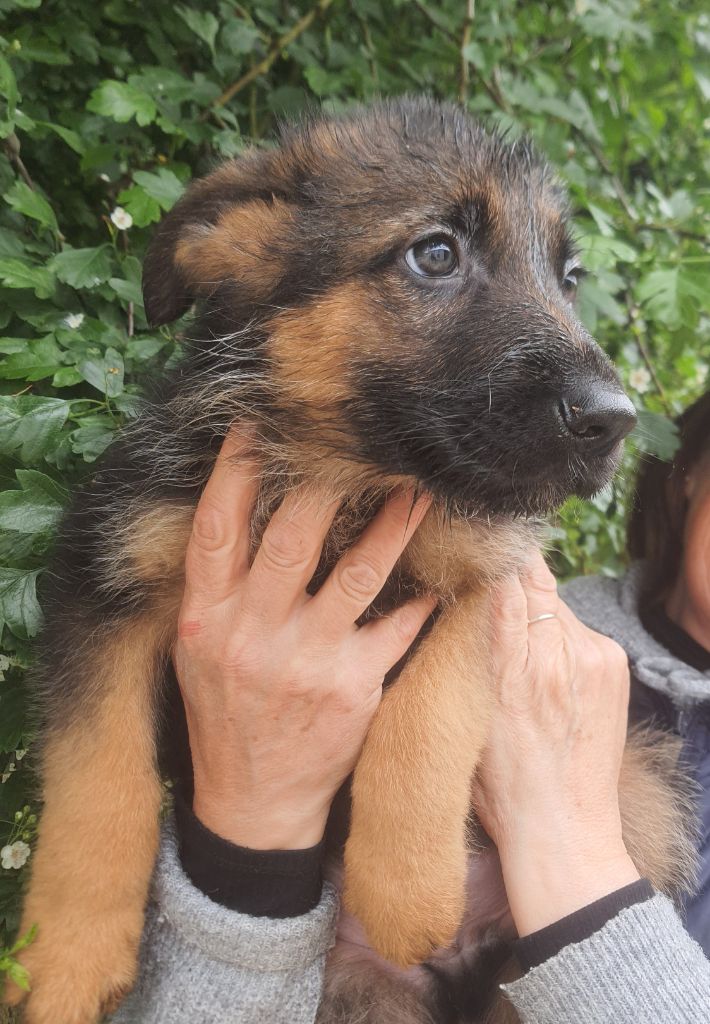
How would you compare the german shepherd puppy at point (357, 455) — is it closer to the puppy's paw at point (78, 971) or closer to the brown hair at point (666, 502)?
the puppy's paw at point (78, 971)

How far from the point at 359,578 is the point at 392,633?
181mm

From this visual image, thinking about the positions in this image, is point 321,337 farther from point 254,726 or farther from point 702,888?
point 702,888

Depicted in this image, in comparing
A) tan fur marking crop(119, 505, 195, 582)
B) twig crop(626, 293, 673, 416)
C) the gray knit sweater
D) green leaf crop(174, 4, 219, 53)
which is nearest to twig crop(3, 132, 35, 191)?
green leaf crop(174, 4, 219, 53)

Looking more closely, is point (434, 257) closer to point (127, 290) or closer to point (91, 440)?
point (127, 290)

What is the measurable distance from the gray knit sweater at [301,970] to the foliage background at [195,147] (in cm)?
32

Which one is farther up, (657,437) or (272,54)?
(272,54)

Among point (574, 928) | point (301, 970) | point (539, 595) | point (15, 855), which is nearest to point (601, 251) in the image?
point (539, 595)

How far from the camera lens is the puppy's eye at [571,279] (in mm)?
2241

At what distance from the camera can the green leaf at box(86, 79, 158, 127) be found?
214 cm

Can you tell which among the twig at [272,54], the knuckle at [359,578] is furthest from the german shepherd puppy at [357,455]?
the twig at [272,54]

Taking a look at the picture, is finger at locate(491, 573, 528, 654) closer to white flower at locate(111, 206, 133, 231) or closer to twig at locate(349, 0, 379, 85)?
white flower at locate(111, 206, 133, 231)

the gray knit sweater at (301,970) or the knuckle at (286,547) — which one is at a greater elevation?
the knuckle at (286,547)

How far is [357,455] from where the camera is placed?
184 cm

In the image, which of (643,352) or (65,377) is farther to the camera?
(643,352)
